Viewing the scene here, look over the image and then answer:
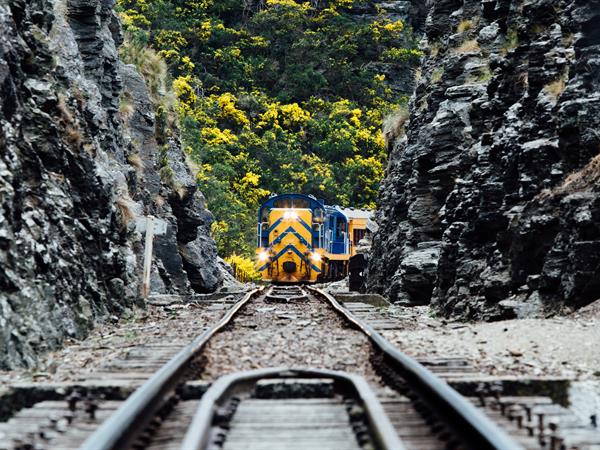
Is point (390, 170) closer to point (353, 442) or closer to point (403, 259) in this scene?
point (403, 259)

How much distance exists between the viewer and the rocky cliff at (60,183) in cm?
827

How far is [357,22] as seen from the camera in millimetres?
60344

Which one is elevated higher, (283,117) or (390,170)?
(283,117)

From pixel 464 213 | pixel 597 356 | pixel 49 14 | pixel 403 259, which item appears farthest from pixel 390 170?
pixel 597 356

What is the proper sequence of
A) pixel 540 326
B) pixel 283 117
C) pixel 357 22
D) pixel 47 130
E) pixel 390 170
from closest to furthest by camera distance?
pixel 540 326 < pixel 47 130 < pixel 390 170 < pixel 283 117 < pixel 357 22

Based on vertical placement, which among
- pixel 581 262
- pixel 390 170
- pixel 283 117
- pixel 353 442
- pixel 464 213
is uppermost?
pixel 283 117

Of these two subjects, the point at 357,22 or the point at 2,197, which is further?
the point at 357,22

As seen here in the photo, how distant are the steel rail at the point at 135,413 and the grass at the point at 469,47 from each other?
555 inches

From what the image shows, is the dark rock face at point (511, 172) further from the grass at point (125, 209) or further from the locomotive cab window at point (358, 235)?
the locomotive cab window at point (358, 235)

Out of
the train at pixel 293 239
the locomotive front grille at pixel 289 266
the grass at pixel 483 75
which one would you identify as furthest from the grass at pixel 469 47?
the locomotive front grille at pixel 289 266

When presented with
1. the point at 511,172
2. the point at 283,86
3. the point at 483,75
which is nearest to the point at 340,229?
the point at 483,75

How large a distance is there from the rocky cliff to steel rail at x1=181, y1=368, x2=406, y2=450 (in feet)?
8.48

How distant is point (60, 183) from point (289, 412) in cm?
713

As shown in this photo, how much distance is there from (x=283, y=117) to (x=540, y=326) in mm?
45554
